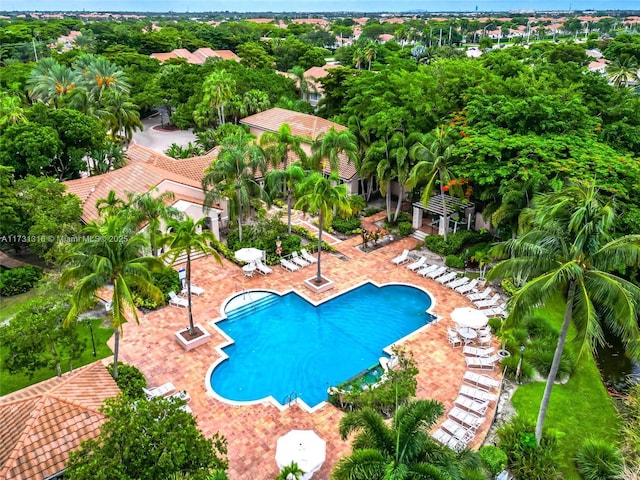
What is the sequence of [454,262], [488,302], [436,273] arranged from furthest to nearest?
[454,262] → [436,273] → [488,302]

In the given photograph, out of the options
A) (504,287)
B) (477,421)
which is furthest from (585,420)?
(504,287)

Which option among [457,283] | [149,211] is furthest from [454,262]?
[149,211]

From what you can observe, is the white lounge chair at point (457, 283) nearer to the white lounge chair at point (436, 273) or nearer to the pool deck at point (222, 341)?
the pool deck at point (222, 341)

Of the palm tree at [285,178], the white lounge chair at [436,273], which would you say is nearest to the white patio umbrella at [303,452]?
the white lounge chair at [436,273]

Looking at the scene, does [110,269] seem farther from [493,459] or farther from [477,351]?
[477,351]

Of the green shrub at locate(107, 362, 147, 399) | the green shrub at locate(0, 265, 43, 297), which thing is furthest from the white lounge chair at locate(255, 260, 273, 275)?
the green shrub at locate(0, 265, 43, 297)
